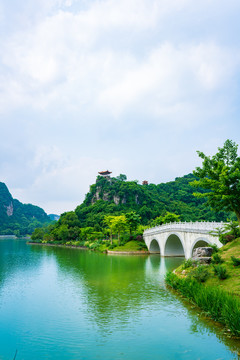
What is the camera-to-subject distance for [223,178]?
57.4 ft

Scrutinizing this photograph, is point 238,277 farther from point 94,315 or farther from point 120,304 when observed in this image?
point 94,315

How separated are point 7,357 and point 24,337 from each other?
1.64 metres

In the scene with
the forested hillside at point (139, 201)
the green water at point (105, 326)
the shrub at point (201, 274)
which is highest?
the forested hillside at point (139, 201)

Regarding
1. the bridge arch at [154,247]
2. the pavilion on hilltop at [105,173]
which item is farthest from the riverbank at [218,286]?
the pavilion on hilltop at [105,173]

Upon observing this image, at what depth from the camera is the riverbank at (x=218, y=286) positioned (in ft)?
31.7

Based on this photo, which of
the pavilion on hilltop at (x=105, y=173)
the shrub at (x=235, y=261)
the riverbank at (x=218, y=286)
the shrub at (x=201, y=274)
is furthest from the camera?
the pavilion on hilltop at (x=105, y=173)

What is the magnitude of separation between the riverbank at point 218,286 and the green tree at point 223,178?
10.2 ft

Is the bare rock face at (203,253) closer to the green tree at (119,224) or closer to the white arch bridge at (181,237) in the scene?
the white arch bridge at (181,237)

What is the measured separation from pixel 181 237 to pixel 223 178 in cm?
1581

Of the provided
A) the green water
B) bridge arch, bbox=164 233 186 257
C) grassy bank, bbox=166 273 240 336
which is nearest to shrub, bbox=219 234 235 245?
the green water

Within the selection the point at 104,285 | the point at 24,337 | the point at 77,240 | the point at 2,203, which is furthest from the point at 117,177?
the point at 24,337

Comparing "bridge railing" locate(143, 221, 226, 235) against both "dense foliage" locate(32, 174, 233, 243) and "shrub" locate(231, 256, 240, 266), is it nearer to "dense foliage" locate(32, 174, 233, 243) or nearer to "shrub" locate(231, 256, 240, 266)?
"shrub" locate(231, 256, 240, 266)

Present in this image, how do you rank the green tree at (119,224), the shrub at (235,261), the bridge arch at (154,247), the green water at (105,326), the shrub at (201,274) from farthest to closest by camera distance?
the green tree at (119,224), the bridge arch at (154,247), the shrub at (235,261), the shrub at (201,274), the green water at (105,326)

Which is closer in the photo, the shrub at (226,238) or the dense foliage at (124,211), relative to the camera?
the shrub at (226,238)
